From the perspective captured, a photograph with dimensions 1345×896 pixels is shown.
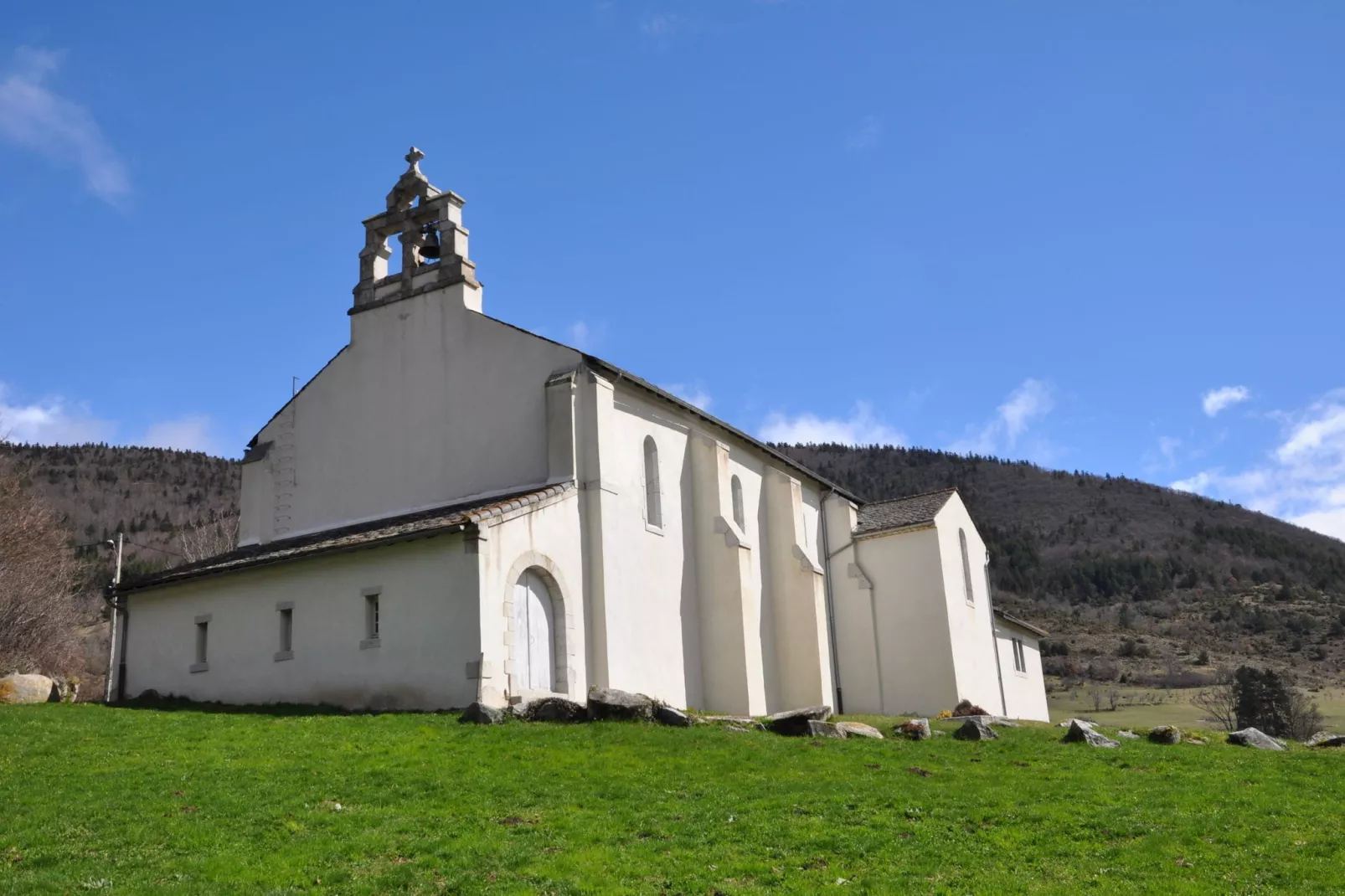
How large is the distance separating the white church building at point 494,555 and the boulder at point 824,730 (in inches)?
215

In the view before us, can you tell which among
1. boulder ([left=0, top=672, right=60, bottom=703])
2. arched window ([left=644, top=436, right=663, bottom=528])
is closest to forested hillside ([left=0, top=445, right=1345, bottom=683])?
boulder ([left=0, top=672, right=60, bottom=703])

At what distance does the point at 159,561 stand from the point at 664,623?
65447 millimetres

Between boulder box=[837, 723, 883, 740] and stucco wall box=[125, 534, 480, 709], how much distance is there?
7.29 metres

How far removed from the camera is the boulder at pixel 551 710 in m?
21.7

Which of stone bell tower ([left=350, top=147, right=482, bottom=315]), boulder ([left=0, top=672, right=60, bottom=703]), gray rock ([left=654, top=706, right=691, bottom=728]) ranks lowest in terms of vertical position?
gray rock ([left=654, top=706, right=691, bottom=728])

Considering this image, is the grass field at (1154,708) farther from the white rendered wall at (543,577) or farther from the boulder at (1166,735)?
the white rendered wall at (543,577)

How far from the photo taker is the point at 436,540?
23641mm

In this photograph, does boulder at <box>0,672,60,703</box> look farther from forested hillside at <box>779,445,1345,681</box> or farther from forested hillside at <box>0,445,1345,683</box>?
forested hillside at <box>779,445,1345,681</box>

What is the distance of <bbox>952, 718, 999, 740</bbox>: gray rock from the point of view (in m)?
22.9

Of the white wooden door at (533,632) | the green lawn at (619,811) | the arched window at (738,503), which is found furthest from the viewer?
the arched window at (738,503)

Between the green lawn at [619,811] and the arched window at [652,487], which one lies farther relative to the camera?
the arched window at [652,487]

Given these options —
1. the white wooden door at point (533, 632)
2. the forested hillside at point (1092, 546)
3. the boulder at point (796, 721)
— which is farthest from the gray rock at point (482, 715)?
the forested hillside at point (1092, 546)

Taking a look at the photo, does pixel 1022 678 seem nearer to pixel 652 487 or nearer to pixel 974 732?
pixel 652 487

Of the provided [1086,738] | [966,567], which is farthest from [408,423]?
[966,567]
